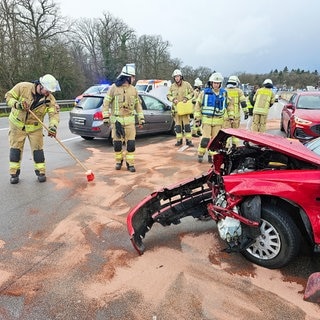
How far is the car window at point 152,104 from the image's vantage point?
→ 407 inches

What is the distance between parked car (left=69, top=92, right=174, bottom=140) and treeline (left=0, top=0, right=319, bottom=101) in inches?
692

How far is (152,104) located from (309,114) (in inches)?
177

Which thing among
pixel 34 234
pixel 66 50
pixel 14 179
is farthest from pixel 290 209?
pixel 66 50

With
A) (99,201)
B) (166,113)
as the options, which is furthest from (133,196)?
(166,113)

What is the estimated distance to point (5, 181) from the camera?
5.83 metres

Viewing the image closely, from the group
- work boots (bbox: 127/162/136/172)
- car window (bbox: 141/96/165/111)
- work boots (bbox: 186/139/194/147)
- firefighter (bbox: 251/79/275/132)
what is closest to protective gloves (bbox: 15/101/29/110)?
work boots (bbox: 127/162/136/172)

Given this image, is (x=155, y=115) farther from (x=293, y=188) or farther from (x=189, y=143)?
(x=293, y=188)

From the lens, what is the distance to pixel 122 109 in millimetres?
6465

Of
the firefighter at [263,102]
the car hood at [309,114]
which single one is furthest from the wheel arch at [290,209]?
the firefighter at [263,102]

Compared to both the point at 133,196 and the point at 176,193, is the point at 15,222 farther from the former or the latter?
the point at 176,193

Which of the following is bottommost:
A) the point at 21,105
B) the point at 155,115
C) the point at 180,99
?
the point at 155,115

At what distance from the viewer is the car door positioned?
10266mm

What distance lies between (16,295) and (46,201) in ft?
7.40

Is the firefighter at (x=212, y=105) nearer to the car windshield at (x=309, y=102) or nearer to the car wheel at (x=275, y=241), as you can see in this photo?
the car windshield at (x=309, y=102)
